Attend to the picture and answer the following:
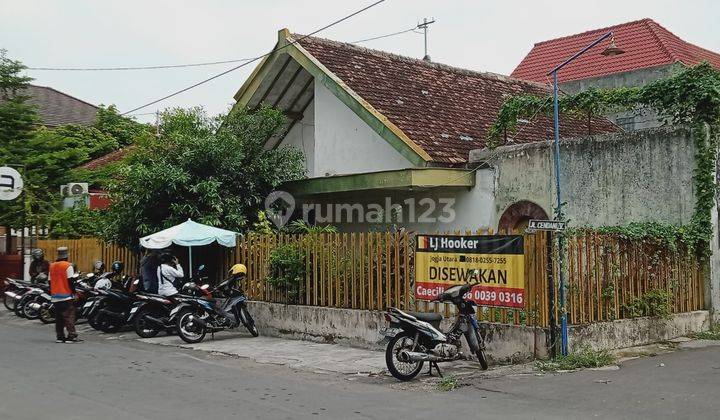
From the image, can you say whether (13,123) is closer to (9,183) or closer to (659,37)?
(9,183)

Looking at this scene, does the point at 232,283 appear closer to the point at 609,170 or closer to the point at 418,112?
the point at 418,112

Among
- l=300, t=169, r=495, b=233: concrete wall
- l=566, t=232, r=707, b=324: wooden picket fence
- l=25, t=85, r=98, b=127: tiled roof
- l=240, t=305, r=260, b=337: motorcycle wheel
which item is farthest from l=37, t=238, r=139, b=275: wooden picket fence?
l=25, t=85, r=98, b=127: tiled roof

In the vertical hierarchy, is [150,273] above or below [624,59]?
below

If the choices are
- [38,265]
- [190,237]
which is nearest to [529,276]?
[190,237]

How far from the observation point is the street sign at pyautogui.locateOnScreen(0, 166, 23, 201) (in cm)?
1822

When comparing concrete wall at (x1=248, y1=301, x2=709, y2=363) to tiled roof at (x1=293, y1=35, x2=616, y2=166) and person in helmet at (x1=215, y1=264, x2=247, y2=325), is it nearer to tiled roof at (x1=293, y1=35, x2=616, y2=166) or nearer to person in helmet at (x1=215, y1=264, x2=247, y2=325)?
person in helmet at (x1=215, y1=264, x2=247, y2=325)

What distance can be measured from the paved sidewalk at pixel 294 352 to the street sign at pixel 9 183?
8099 mm

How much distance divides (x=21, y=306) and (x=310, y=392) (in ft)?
36.6

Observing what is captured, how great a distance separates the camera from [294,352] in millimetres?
11117

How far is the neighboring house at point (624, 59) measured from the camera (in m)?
23.0

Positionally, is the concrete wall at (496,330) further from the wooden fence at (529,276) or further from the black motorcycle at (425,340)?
the black motorcycle at (425,340)

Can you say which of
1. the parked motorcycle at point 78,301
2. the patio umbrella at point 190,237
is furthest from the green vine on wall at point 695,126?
the parked motorcycle at point 78,301

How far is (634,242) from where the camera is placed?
1089 cm

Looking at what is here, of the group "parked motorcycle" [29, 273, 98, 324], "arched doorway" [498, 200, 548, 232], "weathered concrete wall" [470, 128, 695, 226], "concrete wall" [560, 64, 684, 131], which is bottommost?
"parked motorcycle" [29, 273, 98, 324]
